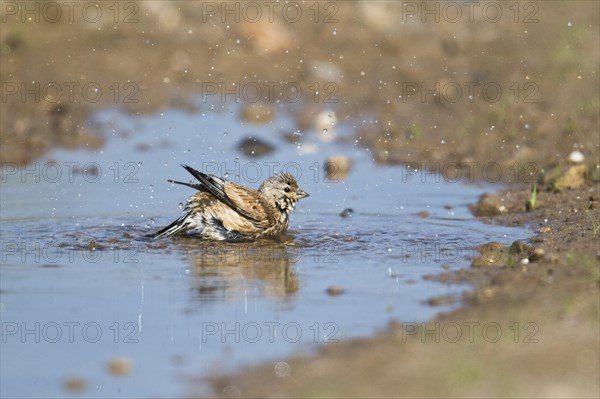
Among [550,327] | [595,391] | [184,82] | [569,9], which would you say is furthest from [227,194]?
[569,9]

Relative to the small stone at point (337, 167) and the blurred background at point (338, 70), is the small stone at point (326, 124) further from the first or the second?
the small stone at point (337, 167)

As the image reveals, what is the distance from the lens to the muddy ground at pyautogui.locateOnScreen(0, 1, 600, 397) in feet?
20.8

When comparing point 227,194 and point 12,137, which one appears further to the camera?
point 12,137

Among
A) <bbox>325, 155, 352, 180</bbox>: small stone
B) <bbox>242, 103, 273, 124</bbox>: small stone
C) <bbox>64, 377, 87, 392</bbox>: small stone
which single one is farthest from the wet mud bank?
<bbox>242, 103, 273, 124</bbox>: small stone

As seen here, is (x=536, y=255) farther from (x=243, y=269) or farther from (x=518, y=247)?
(x=243, y=269)

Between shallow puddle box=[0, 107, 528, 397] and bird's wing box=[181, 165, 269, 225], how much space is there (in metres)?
0.39

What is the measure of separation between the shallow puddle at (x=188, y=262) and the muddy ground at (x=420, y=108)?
1.23 ft

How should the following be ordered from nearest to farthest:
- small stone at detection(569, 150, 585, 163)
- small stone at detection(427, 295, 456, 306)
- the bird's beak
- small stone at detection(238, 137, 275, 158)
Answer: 1. small stone at detection(427, 295, 456, 306)
2. the bird's beak
3. small stone at detection(569, 150, 585, 163)
4. small stone at detection(238, 137, 275, 158)

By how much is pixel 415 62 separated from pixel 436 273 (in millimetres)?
9078

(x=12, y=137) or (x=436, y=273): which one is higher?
(x=12, y=137)

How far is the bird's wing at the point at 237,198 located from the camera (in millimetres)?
10586

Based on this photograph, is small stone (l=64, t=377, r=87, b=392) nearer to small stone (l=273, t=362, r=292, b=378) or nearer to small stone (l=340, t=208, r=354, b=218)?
small stone (l=273, t=362, r=292, b=378)

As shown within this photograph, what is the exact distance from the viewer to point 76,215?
36.8 feet

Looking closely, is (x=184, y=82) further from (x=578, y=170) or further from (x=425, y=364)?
(x=425, y=364)
